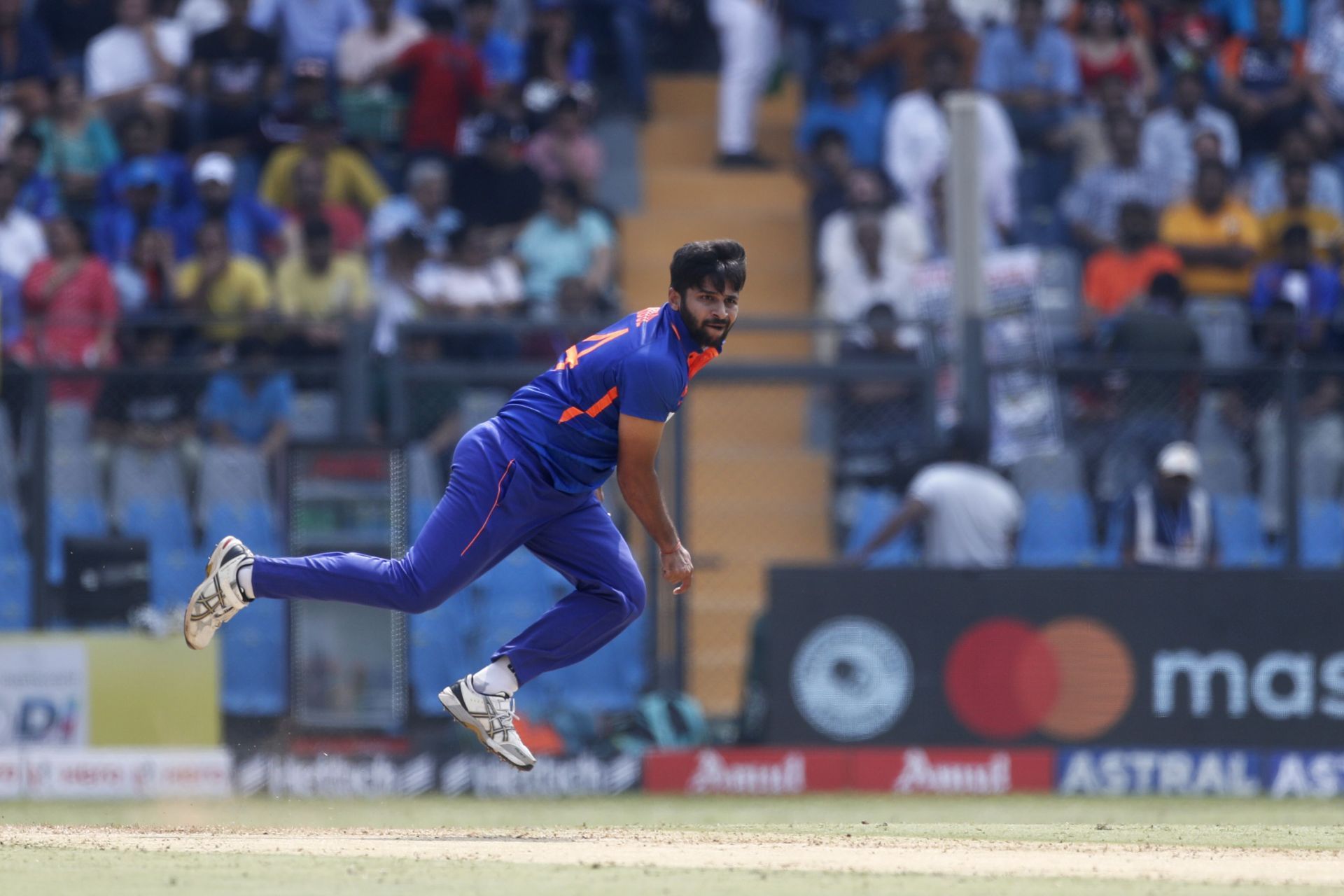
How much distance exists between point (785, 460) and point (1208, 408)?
2.57 meters

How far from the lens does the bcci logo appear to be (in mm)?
12289

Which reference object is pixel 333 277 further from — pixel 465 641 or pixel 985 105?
pixel 985 105

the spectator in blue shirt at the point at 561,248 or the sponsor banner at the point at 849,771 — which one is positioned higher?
the spectator in blue shirt at the point at 561,248

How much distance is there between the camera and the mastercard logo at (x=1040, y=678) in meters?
12.3

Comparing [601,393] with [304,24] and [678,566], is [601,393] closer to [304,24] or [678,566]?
[678,566]

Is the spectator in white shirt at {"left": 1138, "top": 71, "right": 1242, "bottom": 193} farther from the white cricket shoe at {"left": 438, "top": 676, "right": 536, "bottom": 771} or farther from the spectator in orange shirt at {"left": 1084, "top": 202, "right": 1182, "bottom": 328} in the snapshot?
the white cricket shoe at {"left": 438, "top": 676, "right": 536, "bottom": 771}

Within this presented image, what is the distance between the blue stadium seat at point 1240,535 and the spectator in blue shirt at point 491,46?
616 cm

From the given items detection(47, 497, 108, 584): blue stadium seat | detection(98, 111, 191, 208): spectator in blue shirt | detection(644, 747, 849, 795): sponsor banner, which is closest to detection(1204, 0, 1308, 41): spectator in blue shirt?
detection(644, 747, 849, 795): sponsor banner

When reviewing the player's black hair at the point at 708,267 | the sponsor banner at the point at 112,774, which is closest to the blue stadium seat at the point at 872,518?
the sponsor banner at the point at 112,774

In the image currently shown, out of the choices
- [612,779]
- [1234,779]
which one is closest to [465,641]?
[612,779]

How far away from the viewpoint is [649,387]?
7578 mm

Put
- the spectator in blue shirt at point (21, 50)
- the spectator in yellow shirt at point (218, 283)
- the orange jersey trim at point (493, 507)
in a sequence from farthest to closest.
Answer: the spectator in blue shirt at point (21, 50) < the spectator in yellow shirt at point (218, 283) < the orange jersey trim at point (493, 507)

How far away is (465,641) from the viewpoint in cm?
1223

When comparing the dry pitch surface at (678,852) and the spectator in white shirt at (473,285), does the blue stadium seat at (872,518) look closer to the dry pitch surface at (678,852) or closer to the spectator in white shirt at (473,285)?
the dry pitch surface at (678,852)
